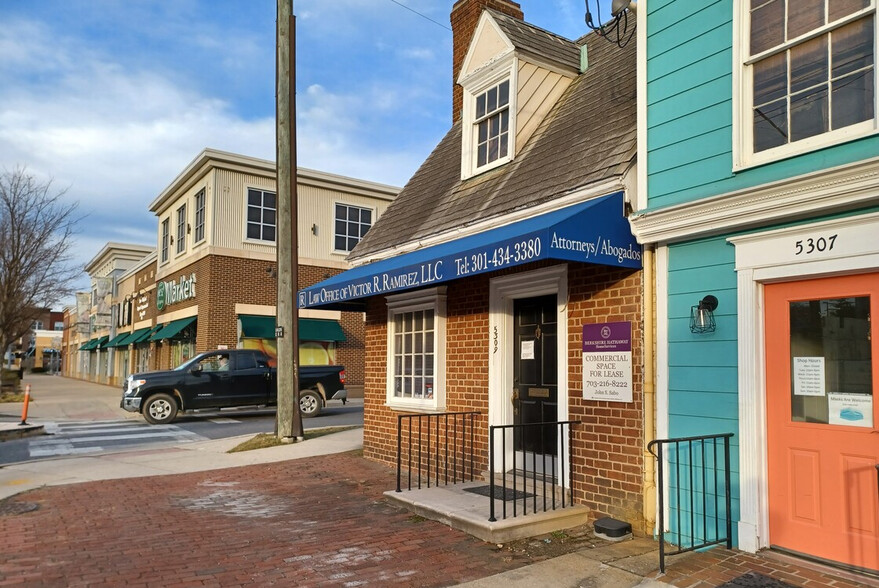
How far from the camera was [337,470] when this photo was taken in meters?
9.87

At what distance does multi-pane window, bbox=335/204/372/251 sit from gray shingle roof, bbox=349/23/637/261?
15687 mm

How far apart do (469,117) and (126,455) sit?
27.8 ft

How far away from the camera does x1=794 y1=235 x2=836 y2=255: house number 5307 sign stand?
480cm

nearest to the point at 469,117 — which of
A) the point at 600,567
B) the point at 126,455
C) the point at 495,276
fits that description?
the point at 495,276

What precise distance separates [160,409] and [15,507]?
978 cm

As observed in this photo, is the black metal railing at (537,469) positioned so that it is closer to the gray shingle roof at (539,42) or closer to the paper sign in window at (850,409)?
the paper sign in window at (850,409)

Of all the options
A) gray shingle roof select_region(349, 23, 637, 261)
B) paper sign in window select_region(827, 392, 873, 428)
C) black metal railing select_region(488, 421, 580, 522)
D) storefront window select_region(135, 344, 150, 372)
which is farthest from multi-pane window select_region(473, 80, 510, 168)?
storefront window select_region(135, 344, 150, 372)

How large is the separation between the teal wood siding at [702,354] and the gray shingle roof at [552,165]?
4.03 feet

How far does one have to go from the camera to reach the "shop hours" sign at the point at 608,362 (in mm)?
6273

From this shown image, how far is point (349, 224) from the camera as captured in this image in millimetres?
27031

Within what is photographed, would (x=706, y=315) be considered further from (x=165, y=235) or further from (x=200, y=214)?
(x=165, y=235)

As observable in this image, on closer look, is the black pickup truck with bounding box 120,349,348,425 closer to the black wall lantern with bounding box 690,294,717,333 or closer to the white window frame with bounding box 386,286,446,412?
the white window frame with bounding box 386,286,446,412

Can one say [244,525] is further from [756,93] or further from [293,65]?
[293,65]

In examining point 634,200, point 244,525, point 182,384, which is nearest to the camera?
point 634,200
